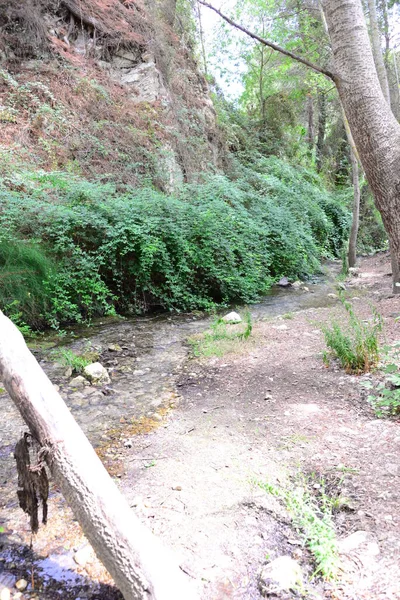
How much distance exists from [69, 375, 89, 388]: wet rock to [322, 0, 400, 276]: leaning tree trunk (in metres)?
3.09

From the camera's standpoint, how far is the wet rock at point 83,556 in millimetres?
1739

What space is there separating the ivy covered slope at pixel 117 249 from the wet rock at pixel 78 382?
60.2 inches

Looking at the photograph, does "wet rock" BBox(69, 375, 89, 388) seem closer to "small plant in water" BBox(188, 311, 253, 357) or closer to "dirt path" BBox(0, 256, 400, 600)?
"dirt path" BBox(0, 256, 400, 600)

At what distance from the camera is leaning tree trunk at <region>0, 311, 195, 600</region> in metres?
1.23

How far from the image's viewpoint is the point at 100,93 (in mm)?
9734

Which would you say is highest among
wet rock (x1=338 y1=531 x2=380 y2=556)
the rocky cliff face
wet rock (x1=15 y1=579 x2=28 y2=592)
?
the rocky cliff face

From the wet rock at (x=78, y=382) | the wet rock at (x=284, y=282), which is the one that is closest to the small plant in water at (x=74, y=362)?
the wet rock at (x=78, y=382)

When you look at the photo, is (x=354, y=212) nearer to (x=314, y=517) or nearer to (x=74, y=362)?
(x=74, y=362)

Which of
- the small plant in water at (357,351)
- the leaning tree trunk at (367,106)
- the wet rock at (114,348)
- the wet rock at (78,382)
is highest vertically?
the leaning tree trunk at (367,106)

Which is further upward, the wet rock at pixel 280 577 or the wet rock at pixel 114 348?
the wet rock at pixel 114 348

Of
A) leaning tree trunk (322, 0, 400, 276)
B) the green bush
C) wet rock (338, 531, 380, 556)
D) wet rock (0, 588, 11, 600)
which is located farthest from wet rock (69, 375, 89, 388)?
leaning tree trunk (322, 0, 400, 276)

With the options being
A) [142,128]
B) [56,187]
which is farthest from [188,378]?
[142,128]

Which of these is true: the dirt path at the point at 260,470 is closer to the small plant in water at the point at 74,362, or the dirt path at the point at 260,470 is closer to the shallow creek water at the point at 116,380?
the shallow creek water at the point at 116,380

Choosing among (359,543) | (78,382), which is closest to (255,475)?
(359,543)
